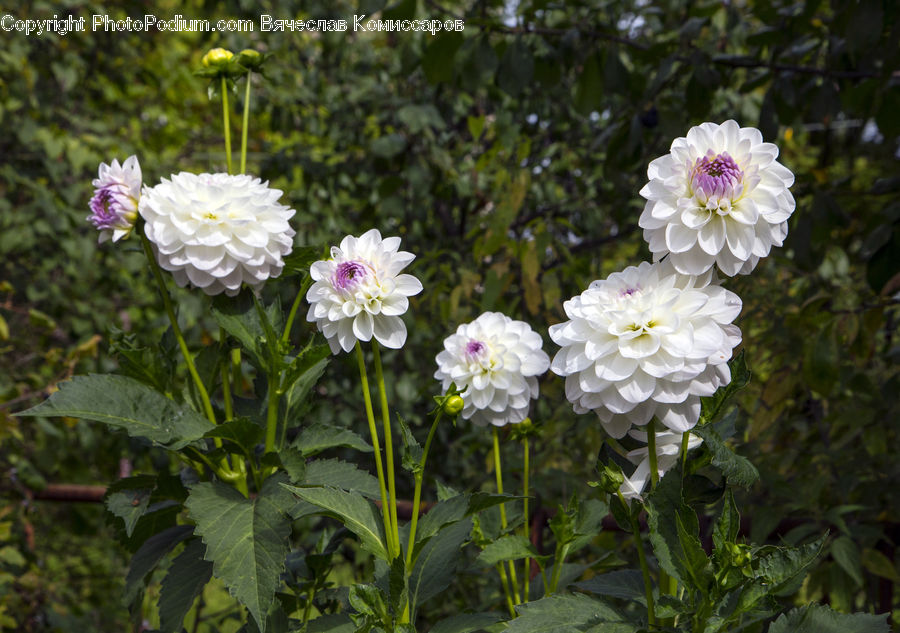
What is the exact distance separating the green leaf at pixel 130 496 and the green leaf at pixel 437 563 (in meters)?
0.32

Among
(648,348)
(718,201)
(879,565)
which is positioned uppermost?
(718,201)

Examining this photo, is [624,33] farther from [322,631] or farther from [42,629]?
[42,629]

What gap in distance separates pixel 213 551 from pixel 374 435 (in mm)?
195

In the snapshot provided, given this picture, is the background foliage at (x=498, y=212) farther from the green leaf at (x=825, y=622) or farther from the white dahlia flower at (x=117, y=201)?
the green leaf at (x=825, y=622)

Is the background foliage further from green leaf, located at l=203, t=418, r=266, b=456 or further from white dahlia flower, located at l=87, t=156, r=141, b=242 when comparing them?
green leaf, located at l=203, t=418, r=266, b=456

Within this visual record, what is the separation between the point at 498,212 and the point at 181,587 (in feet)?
3.84

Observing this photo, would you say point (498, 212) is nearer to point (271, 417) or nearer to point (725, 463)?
point (271, 417)

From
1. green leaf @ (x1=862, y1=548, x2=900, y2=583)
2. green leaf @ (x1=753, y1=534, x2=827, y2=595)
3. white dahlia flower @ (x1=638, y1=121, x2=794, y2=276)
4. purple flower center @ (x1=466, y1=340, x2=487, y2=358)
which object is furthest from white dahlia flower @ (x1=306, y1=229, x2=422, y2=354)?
green leaf @ (x1=862, y1=548, x2=900, y2=583)

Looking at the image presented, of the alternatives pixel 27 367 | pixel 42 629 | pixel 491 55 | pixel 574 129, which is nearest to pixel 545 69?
pixel 491 55

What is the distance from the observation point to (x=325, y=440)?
0.91 meters

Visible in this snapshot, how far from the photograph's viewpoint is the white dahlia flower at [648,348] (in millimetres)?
591

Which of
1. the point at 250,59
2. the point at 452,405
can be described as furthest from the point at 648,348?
the point at 250,59

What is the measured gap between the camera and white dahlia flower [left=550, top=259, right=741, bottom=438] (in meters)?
0.59

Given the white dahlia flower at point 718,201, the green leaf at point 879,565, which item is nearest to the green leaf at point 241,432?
the white dahlia flower at point 718,201
